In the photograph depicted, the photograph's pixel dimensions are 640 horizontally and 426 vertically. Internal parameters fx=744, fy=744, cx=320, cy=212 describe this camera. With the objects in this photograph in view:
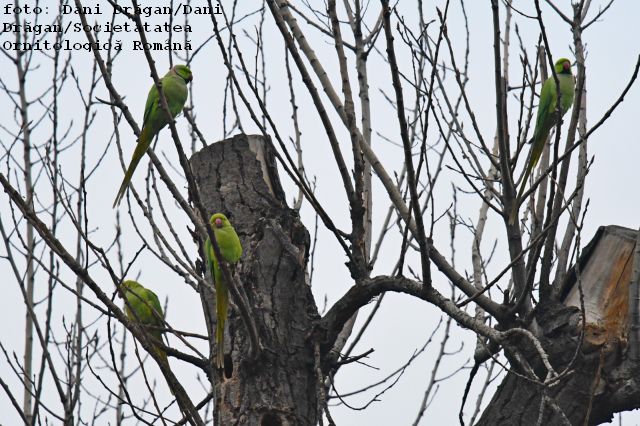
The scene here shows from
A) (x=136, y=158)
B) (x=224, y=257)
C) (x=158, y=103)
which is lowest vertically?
(x=224, y=257)

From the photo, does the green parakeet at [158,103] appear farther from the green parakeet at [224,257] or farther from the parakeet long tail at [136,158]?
the green parakeet at [224,257]

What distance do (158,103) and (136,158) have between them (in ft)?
1.89

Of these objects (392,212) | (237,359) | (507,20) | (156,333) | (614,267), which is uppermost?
(507,20)

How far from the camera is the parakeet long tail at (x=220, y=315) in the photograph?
10.4ft

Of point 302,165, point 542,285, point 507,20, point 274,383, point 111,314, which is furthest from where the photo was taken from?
point 507,20

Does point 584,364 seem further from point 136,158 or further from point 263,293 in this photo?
point 136,158

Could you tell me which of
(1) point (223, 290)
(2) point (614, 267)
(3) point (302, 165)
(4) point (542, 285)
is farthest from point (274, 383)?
(3) point (302, 165)

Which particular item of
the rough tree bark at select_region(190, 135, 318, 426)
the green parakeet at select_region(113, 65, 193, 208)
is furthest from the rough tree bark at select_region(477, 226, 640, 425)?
the green parakeet at select_region(113, 65, 193, 208)

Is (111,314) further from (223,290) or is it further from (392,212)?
(392,212)

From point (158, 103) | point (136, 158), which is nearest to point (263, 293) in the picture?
point (136, 158)

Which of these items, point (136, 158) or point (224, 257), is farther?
point (136, 158)

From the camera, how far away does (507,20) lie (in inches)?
203

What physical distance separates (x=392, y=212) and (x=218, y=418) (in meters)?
2.13

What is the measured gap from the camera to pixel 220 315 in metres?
3.26
